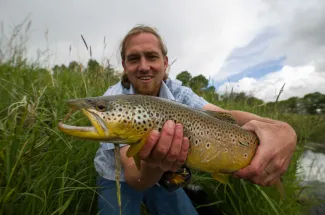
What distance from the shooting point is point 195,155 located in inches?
61.6

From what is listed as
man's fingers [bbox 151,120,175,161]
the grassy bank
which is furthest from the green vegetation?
man's fingers [bbox 151,120,175,161]

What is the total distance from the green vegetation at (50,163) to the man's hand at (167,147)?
0.58m

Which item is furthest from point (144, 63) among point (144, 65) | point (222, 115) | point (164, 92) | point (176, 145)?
point (176, 145)

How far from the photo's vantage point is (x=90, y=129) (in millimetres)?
1218

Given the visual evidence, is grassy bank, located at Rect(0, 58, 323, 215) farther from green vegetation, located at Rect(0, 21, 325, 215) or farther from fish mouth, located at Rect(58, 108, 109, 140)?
fish mouth, located at Rect(58, 108, 109, 140)

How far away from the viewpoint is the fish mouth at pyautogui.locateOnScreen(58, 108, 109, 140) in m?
1.16

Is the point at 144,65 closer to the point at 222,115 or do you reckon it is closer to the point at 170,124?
the point at 222,115

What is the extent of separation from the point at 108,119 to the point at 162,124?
31 cm

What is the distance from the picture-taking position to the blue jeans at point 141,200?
2.00 meters

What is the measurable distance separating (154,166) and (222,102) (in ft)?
9.98

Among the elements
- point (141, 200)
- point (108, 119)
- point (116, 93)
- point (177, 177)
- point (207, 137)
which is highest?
point (116, 93)

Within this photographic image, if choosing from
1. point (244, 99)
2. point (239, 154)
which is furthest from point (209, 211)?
point (244, 99)

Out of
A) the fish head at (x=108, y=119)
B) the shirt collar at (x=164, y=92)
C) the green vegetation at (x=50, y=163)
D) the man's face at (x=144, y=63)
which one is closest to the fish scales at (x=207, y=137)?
the fish head at (x=108, y=119)

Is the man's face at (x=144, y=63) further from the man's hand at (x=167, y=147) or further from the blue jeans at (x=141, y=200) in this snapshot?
the man's hand at (x=167, y=147)
